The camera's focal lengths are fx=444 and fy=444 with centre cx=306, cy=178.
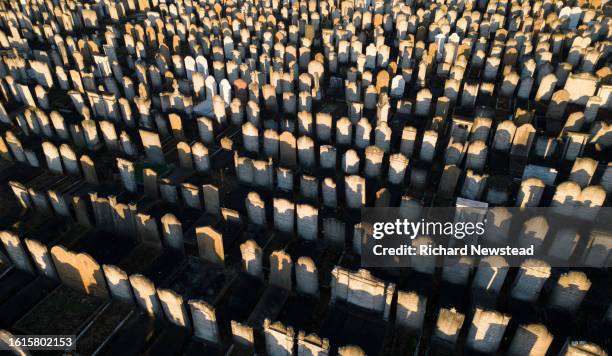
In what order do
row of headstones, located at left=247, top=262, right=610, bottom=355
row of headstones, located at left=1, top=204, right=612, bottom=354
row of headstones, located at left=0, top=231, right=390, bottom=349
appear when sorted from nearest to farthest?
row of headstones, located at left=247, top=262, right=610, bottom=355 < row of headstones, located at left=0, top=231, right=390, bottom=349 < row of headstones, located at left=1, top=204, right=612, bottom=354

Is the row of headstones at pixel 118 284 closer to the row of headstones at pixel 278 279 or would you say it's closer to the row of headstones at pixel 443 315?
the row of headstones at pixel 278 279

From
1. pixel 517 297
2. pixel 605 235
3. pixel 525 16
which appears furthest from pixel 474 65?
Answer: pixel 517 297

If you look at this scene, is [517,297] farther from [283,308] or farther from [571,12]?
[571,12]

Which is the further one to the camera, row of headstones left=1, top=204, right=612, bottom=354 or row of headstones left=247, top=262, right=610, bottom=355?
row of headstones left=1, top=204, right=612, bottom=354

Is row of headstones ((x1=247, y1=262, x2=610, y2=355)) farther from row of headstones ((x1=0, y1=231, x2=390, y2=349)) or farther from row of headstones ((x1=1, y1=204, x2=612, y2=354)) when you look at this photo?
row of headstones ((x1=0, y1=231, x2=390, y2=349))

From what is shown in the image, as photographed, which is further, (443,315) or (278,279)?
(278,279)

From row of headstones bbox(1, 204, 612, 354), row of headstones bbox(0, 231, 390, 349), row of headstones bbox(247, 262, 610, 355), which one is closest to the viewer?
row of headstones bbox(247, 262, 610, 355)

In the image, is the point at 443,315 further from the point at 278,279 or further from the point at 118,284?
the point at 118,284

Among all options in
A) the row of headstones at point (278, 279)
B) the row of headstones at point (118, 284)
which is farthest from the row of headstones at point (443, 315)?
the row of headstones at point (118, 284)

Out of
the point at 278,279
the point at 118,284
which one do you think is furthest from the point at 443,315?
the point at 118,284

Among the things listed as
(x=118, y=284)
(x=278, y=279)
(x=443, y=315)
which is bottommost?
(x=278, y=279)

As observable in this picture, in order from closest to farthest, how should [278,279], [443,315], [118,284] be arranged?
[443,315] < [118,284] < [278,279]

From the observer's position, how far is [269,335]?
7.32 meters

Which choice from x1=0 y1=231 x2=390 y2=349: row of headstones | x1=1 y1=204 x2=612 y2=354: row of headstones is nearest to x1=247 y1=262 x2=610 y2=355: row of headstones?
x1=1 y1=204 x2=612 y2=354: row of headstones
